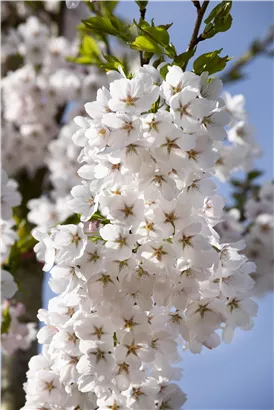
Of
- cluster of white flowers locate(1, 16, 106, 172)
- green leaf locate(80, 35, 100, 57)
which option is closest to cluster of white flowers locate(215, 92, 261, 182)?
green leaf locate(80, 35, 100, 57)

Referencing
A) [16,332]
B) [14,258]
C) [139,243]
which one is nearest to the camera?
[139,243]

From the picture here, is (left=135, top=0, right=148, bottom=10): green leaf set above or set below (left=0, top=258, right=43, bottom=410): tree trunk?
above

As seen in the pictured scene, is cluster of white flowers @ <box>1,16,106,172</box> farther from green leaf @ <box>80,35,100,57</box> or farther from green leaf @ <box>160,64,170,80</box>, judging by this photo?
green leaf @ <box>160,64,170,80</box>

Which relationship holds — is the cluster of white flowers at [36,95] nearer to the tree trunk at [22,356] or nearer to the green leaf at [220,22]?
the tree trunk at [22,356]

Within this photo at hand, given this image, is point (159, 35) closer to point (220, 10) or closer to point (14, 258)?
point (220, 10)

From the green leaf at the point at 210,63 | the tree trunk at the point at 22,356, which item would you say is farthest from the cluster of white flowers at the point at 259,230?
the green leaf at the point at 210,63

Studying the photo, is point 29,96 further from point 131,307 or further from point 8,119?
point 131,307

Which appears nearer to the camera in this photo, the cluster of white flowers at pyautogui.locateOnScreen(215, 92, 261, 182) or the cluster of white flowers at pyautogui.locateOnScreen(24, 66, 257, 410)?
the cluster of white flowers at pyautogui.locateOnScreen(24, 66, 257, 410)

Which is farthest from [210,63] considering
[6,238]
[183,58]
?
[6,238]

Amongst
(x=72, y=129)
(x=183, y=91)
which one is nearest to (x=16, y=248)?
(x=183, y=91)
